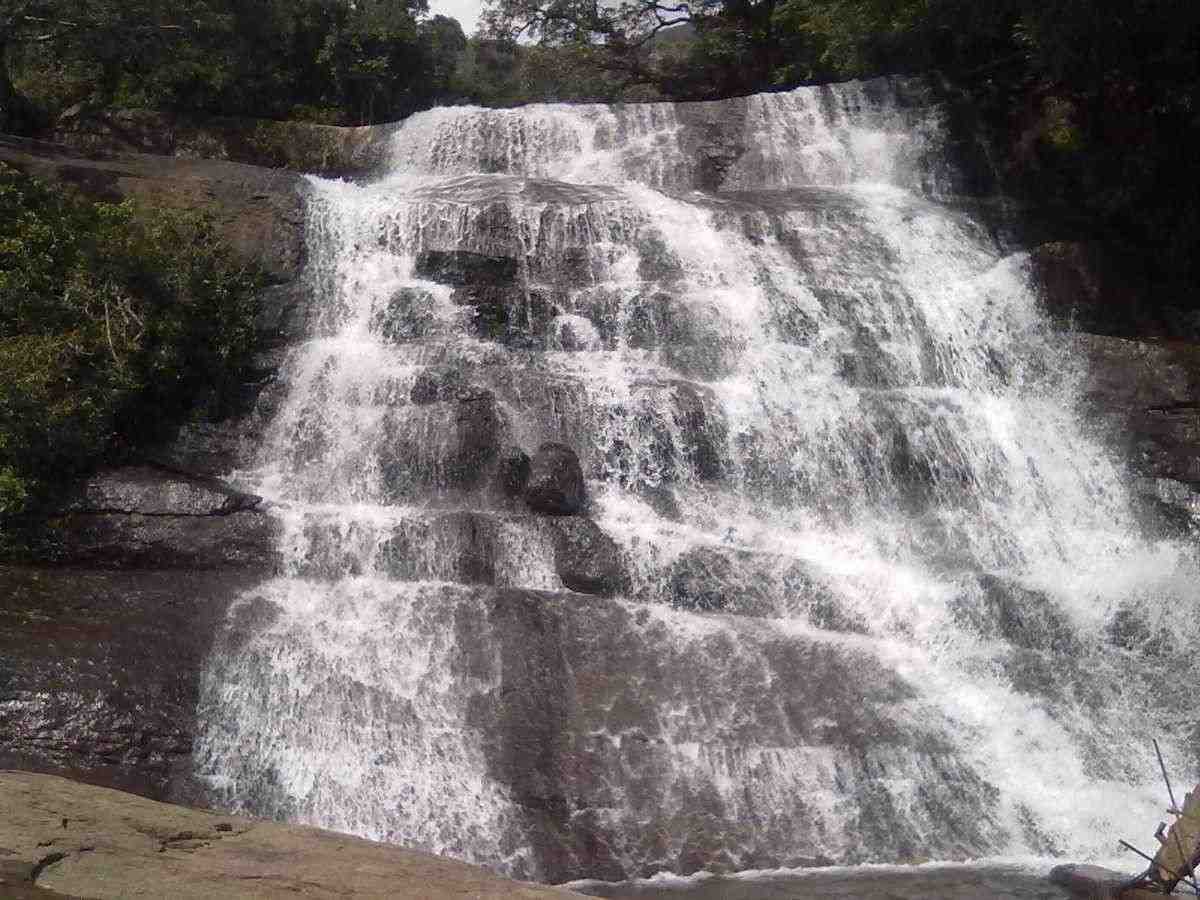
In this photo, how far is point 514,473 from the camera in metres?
15.0

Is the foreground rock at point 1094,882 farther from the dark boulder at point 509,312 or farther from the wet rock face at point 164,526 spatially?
the dark boulder at point 509,312

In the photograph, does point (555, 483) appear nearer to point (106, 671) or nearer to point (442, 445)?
point (442, 445)

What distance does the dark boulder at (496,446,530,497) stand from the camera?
48.9ft

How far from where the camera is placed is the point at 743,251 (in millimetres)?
19219

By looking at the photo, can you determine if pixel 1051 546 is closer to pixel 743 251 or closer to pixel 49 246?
pixel 743 251

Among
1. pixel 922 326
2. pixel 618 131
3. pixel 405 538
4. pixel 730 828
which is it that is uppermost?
pixel 618 131

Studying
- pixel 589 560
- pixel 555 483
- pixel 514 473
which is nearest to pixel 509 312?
pixel 514 473

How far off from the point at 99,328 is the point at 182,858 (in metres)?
11.8

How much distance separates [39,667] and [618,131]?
16.4 metres

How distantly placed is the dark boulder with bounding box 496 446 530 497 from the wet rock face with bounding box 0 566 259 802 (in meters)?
3.45

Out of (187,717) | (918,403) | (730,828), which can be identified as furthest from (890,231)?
(187,717)

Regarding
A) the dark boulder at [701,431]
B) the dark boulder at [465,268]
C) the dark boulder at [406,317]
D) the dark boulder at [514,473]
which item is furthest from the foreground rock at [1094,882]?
the dark boulder at [465,268]

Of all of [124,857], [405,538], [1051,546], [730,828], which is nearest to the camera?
[124,857]

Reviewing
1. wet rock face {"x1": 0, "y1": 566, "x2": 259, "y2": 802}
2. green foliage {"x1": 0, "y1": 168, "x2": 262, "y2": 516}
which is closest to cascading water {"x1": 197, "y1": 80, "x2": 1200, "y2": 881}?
wet rock face {"x1": 0, "y1": 566, "x2": 259, "y2": 802}
